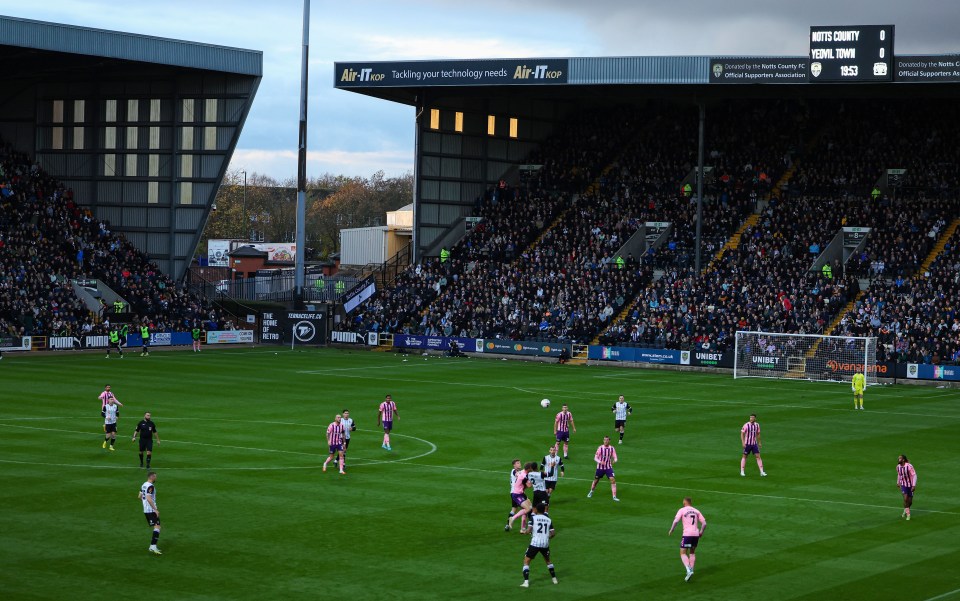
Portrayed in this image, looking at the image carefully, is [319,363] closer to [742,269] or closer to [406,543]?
[742,269]

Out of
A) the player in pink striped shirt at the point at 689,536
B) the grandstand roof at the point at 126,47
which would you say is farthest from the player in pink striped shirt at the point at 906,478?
the grandstand roof at the point at 126,47

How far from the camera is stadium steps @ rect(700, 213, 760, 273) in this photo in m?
71.5

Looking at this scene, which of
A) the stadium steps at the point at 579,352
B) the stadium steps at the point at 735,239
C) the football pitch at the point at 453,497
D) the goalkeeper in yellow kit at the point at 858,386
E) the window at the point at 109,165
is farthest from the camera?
the window at the point at 109,165

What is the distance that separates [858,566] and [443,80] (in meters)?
56.7

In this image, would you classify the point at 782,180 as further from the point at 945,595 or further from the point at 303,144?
the point at 945,595

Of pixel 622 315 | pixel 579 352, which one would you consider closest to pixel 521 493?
pixel 579 352

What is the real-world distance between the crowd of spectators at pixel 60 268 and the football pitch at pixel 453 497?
16.6m

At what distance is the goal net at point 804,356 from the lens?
193 feet

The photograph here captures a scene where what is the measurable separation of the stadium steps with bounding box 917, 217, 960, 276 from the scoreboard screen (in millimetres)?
10270

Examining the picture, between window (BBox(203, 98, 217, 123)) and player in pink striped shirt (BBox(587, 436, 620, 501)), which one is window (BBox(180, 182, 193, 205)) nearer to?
window (BBox(203, 98, 217, 123))

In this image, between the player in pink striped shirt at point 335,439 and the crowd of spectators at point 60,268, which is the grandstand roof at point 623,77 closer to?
the crowd of spectators at point 60,268

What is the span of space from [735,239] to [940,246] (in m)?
11.6

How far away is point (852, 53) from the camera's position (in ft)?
206

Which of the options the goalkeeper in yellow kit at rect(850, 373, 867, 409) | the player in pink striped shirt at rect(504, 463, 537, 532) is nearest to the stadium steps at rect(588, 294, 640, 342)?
the goalkeeper in yellow kit at rect(850, 373, 867, 409)
